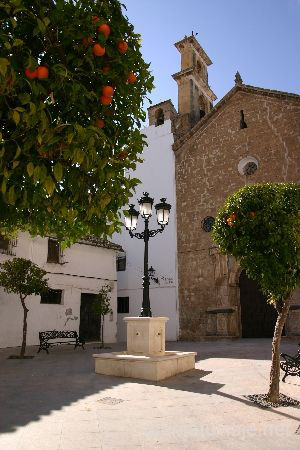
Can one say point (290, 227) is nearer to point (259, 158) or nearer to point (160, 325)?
point (160, 325)

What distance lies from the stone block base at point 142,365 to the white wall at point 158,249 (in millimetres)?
10749

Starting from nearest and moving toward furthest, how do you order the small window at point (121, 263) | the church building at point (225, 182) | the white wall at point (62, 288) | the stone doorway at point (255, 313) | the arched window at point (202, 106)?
the white wall at point (62, 288)
the stone doorway at point (255, 313)
the church building at point (225, 182)
the small window at point (121, 263)
the arched window at point (202, 106)

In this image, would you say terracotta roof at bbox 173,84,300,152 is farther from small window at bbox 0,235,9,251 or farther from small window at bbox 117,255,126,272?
small window at bbox 0,235,9,251

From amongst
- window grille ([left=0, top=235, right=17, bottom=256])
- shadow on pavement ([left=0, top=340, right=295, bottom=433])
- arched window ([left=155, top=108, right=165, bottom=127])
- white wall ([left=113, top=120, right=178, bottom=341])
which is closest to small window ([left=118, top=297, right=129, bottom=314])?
white wall ([left=113, top=120, right=178, bottom=341])

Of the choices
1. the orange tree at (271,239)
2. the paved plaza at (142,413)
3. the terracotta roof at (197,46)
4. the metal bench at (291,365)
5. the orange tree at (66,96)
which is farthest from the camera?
the terracotta roof at (197,46)

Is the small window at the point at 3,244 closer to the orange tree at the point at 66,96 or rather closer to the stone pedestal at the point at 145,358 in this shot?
the stone pedestal at the point at 145,358

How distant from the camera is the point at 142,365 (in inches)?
312

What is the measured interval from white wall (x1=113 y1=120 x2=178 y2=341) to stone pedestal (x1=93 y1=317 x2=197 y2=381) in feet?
34.6

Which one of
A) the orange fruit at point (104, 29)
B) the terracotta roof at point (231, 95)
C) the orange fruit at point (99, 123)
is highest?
the terracotta roof at point (231, 95)

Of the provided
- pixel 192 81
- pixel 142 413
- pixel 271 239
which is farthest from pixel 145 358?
pixel 192 81

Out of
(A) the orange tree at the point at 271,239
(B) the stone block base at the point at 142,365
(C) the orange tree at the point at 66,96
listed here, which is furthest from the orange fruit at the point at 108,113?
(B) the stone block base at the point at 142,365

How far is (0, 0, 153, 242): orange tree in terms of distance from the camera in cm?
244

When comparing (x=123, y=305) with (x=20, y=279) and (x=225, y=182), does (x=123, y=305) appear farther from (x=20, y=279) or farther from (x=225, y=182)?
(x=20, y=279)

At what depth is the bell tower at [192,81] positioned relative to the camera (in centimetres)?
2300
